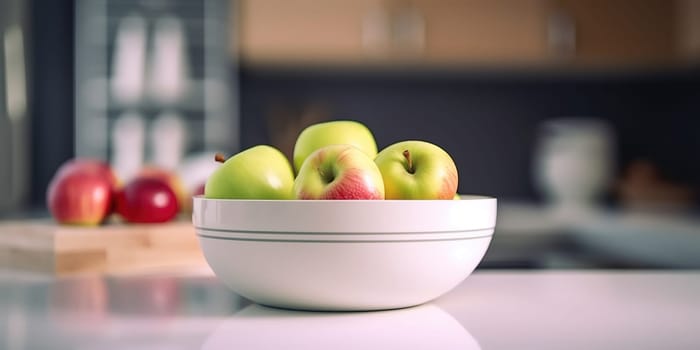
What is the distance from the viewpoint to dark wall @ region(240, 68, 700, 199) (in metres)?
3.67

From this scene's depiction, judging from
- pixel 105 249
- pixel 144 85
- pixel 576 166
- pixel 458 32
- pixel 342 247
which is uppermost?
pixel 458 32

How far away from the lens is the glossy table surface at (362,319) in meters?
0.61

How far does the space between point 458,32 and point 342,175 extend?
8.91 feet

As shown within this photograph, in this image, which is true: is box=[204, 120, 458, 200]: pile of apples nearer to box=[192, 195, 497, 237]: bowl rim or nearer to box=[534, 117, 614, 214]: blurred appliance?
box=[192, 195, 497, 237]: bowl rim

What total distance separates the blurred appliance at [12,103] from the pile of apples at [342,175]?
2129mm

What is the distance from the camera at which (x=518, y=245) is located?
9.19 feet

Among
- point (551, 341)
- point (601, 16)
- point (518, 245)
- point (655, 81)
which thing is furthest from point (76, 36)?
point (551, 341)

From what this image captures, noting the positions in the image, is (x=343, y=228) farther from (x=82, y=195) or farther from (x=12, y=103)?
(x=12, y=103)

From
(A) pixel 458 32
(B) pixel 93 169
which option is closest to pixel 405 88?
(A) pixel 458 32

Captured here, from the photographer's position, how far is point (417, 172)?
769 millimetres

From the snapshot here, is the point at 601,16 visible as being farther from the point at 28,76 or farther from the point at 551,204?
the point at 28,76

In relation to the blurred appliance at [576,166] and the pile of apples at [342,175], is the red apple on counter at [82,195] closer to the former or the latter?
the pile of apples at [342,175]

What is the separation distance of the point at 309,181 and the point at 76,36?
114 inches

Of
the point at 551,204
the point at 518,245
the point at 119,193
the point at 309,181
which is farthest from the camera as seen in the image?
the point at 551,204
